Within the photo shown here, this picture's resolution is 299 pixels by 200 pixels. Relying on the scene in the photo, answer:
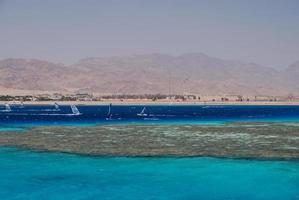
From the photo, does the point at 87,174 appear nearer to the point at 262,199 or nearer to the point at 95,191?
the point at 95,191

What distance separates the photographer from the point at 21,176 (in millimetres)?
36500

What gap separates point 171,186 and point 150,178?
3.00 metres

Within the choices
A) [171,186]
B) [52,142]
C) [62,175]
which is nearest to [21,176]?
[62,175]

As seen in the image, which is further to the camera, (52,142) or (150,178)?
(52,142)

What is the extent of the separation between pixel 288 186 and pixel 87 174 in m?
13.7

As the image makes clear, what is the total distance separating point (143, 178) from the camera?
36.2 meters

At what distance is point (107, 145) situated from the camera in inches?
2153

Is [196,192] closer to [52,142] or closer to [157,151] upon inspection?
[157,151]

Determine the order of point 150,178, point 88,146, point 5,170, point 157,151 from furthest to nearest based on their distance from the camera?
point 88,146 < point 157,151 < point 5,170 < point 150,178

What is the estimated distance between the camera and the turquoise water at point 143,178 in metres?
31.3

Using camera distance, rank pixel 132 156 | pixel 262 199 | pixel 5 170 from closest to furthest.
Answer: pixel 262 199 → pixel 5 170 → pixel 132 156

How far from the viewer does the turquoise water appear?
31312 mm

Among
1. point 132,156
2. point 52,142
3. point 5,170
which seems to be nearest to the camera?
point 5,170

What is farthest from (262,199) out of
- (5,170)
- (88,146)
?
(88,146)
